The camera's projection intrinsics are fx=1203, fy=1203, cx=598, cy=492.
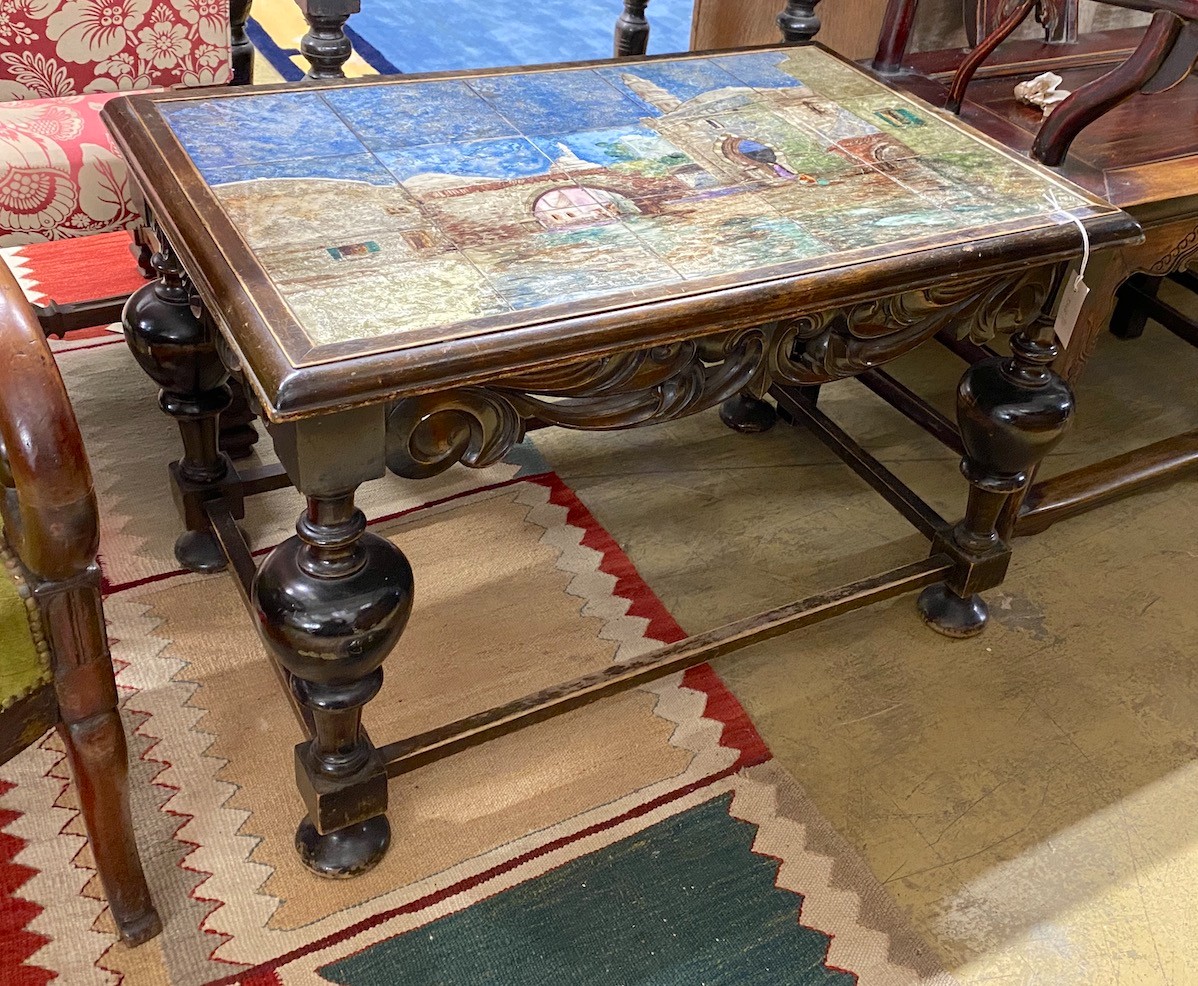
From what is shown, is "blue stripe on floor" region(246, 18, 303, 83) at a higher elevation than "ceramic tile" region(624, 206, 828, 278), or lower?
lower

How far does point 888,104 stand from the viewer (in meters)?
1.53

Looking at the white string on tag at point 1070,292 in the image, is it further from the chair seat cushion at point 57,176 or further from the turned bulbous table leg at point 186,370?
the chair seat cushion at point 57,176

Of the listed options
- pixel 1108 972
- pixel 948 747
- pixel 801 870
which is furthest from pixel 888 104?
pixel 1108 972

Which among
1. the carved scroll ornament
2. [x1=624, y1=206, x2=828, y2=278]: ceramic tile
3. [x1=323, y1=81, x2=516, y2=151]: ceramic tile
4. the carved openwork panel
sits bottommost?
the carved scroll ornament

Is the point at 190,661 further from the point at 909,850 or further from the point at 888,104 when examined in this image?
the point at 888,104

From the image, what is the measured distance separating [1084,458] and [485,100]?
1223 millimetres

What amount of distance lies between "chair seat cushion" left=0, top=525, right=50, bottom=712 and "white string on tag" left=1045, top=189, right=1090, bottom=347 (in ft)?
3.48

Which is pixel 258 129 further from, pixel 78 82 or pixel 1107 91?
pixel 1107 91

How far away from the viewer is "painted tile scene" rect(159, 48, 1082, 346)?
1.07 m

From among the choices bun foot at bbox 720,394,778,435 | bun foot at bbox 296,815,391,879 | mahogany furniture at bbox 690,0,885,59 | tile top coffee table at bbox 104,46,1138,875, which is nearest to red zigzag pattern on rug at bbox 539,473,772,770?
tile top coffee table at bbox 104,46,1138,875

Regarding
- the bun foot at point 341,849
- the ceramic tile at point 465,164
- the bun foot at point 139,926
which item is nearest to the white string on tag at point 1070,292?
the ceramic tile at point 465,164

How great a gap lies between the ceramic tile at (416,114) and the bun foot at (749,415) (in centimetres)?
77

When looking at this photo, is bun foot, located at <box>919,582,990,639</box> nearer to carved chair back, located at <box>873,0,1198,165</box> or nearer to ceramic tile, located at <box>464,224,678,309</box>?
carved chair back, located at <box>873,0,1198,165</box>

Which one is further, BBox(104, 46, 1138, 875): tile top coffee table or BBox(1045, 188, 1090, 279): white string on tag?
BBox(1045, 188, 1090, 279): white string on tag
